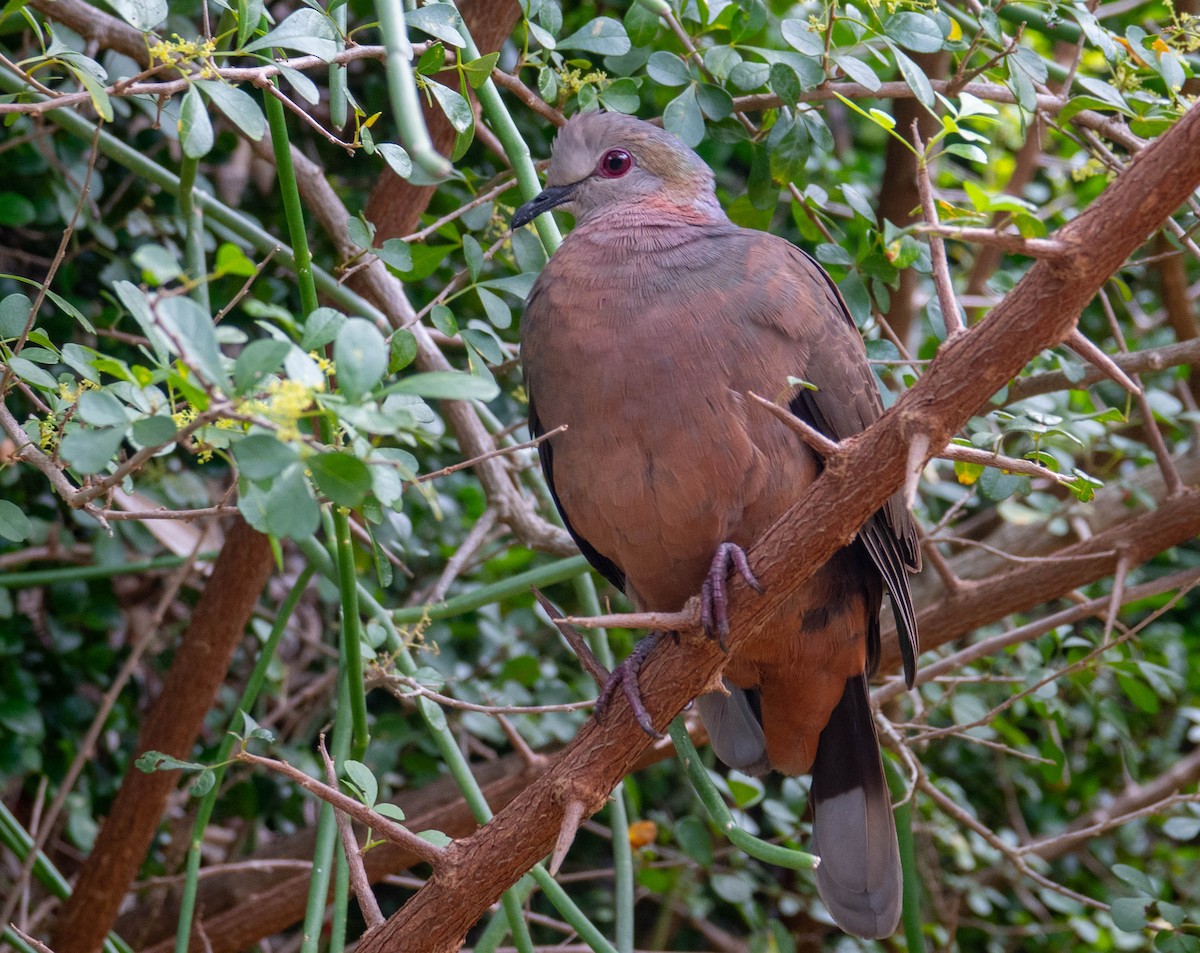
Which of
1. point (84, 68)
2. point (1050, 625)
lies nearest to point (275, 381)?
point (84, 68)

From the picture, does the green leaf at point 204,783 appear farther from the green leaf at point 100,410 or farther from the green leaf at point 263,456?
the green leaf at point 263,456

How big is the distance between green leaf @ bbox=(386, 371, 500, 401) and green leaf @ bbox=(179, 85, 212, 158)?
0.52 meters

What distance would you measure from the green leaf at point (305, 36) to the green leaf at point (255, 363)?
53 cm

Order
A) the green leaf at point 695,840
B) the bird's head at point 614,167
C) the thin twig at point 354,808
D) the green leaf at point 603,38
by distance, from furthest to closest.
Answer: the green leaf at point 695,840 < the bird's head at point 614,167 < the green leaf at point 603,38 < the thin twig at point 354,808

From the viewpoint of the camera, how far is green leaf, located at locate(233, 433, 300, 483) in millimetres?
1048

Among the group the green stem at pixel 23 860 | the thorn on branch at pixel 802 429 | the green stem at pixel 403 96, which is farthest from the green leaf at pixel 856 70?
the green stem at pixel 23 860

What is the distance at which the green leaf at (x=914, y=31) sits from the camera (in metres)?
2.00

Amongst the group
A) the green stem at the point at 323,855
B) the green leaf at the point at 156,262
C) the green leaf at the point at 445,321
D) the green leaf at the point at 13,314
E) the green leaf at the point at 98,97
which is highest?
the green leaf at the point at 98,97

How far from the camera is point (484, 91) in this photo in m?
1.89

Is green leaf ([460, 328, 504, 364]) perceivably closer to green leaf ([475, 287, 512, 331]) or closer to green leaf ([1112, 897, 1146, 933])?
green leaf ([475, 287, 512, 331])

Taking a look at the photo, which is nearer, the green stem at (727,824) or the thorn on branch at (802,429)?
the thorn on branch at (802,429)

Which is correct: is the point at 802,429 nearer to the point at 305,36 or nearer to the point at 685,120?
the point at 305,36

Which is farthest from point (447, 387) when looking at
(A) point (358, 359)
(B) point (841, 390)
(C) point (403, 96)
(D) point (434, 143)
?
(D) point (434, 143)

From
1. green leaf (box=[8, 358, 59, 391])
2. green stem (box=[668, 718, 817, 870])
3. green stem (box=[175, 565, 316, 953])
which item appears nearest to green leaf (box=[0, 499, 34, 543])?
green leaf (box=[8, 358, 59, 391])
